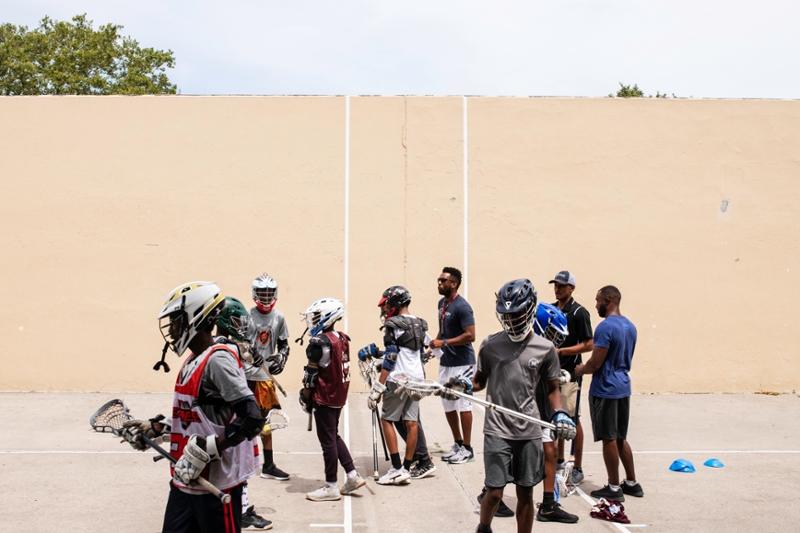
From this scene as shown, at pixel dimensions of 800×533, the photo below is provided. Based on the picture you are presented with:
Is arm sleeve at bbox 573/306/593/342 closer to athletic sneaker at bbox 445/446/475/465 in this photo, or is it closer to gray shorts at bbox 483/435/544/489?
athletic sneaker at bbox 445/446/475/465

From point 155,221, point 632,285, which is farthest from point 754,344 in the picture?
point 155,221

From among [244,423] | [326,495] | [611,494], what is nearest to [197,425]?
[244,423]

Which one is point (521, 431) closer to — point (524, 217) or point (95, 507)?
point (95, 507)

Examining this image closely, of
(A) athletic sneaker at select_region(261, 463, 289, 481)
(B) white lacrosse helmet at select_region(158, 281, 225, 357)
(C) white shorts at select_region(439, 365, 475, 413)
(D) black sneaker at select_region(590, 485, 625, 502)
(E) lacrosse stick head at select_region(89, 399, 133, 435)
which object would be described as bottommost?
(A) athletic sneaker at select_region(261, 463, 289, 481)

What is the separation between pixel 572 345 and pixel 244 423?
434 centimetres

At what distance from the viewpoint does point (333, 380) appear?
279 inches

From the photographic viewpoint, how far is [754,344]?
13.6m

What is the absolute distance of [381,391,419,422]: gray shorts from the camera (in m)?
7.65

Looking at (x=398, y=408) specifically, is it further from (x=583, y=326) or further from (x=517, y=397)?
(x=517, y=397)

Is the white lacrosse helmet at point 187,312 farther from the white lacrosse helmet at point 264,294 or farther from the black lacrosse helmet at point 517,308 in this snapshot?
the white lacrosse helmet at point 264,294

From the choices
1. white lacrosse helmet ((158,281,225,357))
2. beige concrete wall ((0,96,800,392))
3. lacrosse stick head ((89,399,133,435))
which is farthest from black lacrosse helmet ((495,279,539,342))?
beige concrete wall ((0,96,800,392))

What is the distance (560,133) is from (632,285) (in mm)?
2977

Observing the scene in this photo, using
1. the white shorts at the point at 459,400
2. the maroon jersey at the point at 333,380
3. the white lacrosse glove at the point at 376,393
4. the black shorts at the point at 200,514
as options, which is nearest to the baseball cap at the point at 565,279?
the white shorts at the point at 459,400

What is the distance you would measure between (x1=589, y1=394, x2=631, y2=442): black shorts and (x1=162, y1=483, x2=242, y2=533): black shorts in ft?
12.9
